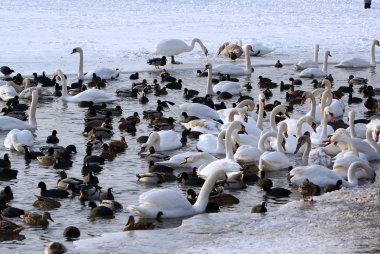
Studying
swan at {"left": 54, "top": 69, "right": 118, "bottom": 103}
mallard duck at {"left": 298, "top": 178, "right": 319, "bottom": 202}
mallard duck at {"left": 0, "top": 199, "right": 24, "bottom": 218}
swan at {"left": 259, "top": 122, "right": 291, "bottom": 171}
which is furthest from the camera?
swan at {"left": 54, "top": 69, "right": 118, "bottom": 103}

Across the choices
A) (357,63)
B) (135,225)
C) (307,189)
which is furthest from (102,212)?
(357,63)

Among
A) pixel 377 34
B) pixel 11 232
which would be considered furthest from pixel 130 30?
pixel 11 232

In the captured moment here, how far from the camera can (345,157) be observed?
13688 millimetres

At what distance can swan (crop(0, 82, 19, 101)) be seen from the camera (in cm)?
1959

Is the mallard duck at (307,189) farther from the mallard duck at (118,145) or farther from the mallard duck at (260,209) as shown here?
the mallard duck at (118,145)

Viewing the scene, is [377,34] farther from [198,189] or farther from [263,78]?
[198,189]

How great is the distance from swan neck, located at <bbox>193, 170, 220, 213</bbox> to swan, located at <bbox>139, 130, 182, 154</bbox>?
342 centimetres

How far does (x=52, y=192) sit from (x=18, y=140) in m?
3.16

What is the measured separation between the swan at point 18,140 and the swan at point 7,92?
4.50m

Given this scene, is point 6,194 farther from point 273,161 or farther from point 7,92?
point 7,92

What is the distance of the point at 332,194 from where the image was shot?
12211mm

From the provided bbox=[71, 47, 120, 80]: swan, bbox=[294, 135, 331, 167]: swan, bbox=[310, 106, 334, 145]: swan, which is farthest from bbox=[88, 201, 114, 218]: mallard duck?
bbox=[71, 47, 120, 80]: swan

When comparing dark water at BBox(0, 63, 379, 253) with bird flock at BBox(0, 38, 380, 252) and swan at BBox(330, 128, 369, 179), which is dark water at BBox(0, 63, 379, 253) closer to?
bird flock at BBox(0, 38, 380, 252)

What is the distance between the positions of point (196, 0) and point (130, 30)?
13.4 metres
